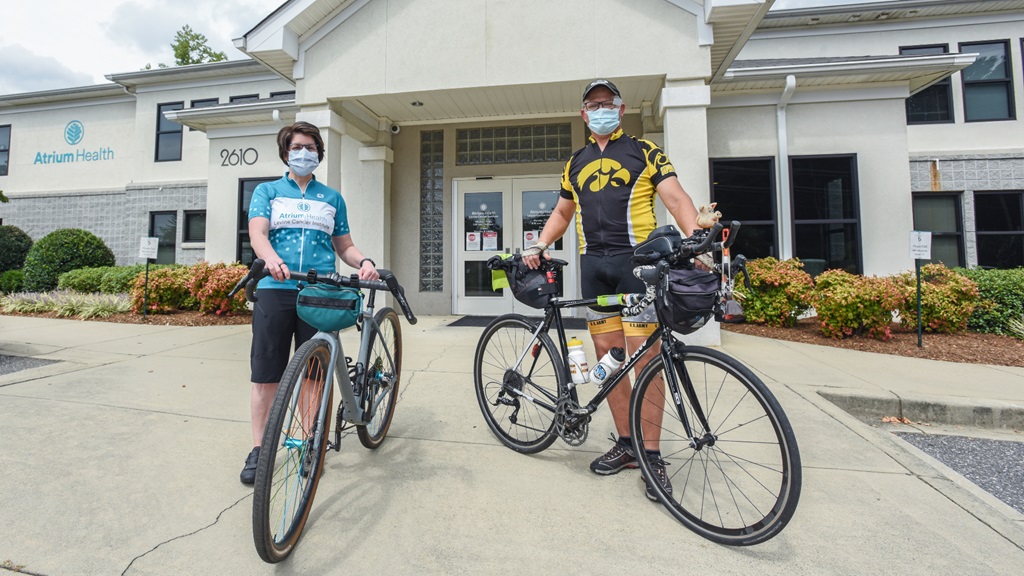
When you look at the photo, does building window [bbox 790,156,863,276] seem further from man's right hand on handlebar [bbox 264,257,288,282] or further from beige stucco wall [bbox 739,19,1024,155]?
man's right hand on handlebar [bbox 264,257,288,282]

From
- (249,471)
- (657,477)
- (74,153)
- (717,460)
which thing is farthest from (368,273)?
(74,153)

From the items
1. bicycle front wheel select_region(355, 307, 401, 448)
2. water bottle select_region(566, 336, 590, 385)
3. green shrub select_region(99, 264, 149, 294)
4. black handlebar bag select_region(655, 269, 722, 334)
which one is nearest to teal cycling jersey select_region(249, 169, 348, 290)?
bicycle front wheel select_region(355, 307, 401, 448)

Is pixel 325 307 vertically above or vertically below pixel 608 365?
above

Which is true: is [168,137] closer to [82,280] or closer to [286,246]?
[82,280]

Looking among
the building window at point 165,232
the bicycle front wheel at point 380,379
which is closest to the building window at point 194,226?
the building window at point 165,232

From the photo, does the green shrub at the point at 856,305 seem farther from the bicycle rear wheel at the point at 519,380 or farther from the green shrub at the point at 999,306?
the bicycle rear wheel at the point at 519,380

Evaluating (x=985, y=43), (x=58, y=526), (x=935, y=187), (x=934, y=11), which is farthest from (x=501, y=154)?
(x=985, y=43)

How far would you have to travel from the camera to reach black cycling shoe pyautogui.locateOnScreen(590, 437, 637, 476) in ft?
7.95

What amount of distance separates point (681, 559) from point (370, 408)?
1618mm

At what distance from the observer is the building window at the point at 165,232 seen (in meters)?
12.3

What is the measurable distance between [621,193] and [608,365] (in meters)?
0.92

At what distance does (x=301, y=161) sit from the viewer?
90.5 inches

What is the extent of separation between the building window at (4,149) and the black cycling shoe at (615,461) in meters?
21.0

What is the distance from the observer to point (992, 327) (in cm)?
614
